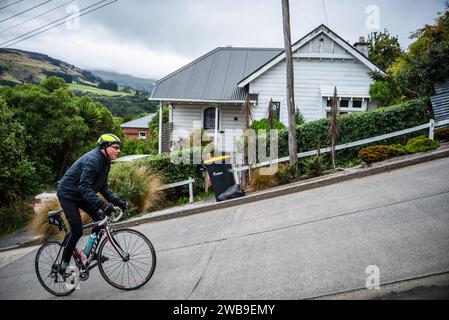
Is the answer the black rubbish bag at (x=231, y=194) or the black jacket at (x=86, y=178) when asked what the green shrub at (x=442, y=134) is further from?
the black jacket at (x=86, y=178)

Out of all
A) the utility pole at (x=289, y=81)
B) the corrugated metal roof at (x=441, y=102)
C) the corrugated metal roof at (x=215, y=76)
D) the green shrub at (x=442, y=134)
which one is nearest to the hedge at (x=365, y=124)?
the corrugated metal roof at (x=441, y=102)

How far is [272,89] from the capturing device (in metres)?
18.8

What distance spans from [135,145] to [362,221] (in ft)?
112

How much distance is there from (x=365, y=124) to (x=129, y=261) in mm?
10427

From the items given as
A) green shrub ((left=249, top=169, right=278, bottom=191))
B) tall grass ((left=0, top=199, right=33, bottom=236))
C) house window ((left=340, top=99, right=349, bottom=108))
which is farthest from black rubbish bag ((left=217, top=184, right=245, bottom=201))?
house window ((left=340, top=99, right=349, bottom=108))

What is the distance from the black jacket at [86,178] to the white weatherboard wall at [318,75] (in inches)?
543

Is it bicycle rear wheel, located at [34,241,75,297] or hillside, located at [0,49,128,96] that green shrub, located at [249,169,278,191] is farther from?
hillside, located at [0,49,128,96]

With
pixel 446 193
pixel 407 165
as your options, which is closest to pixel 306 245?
pixel 446 193

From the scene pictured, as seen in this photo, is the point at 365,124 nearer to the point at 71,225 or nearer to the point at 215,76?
the point at 71,225

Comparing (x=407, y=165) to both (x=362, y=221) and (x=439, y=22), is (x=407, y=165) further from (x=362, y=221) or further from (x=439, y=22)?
(x=439, y=22)

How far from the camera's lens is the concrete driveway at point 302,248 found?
4.28 m

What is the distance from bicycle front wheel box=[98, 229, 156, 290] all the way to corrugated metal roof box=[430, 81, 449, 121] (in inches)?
471

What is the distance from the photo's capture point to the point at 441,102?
41.3 ft

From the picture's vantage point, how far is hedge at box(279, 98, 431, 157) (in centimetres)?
1252
